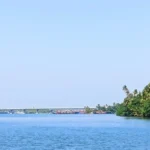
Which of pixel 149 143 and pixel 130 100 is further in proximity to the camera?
pixel 130 100

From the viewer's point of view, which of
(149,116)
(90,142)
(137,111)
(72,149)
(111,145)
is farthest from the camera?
(137,111)

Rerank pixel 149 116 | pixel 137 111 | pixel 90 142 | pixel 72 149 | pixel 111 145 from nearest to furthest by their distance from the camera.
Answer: pixel 72 149 → pixel 111 145 → pixel 90 142 → pixel 149 116 → pixel 137 111

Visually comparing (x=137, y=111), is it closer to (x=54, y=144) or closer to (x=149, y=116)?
(x=149, y=116)

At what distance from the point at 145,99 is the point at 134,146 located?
116853 mm

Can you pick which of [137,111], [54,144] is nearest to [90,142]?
[54,144]

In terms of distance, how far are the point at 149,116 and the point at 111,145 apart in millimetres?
107896

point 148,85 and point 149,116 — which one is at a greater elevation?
point 148,85

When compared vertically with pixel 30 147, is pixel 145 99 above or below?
above

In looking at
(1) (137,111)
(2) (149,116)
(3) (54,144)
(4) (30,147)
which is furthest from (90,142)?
(1) (137,111)

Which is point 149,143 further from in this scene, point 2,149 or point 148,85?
point 148,85

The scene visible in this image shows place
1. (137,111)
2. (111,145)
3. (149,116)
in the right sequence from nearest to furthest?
(111,145)
(149,116)
(137,111)

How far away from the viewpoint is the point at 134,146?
63.0m

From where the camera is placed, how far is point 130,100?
194 meters

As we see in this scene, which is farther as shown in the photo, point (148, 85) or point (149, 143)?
point (148, 85)
